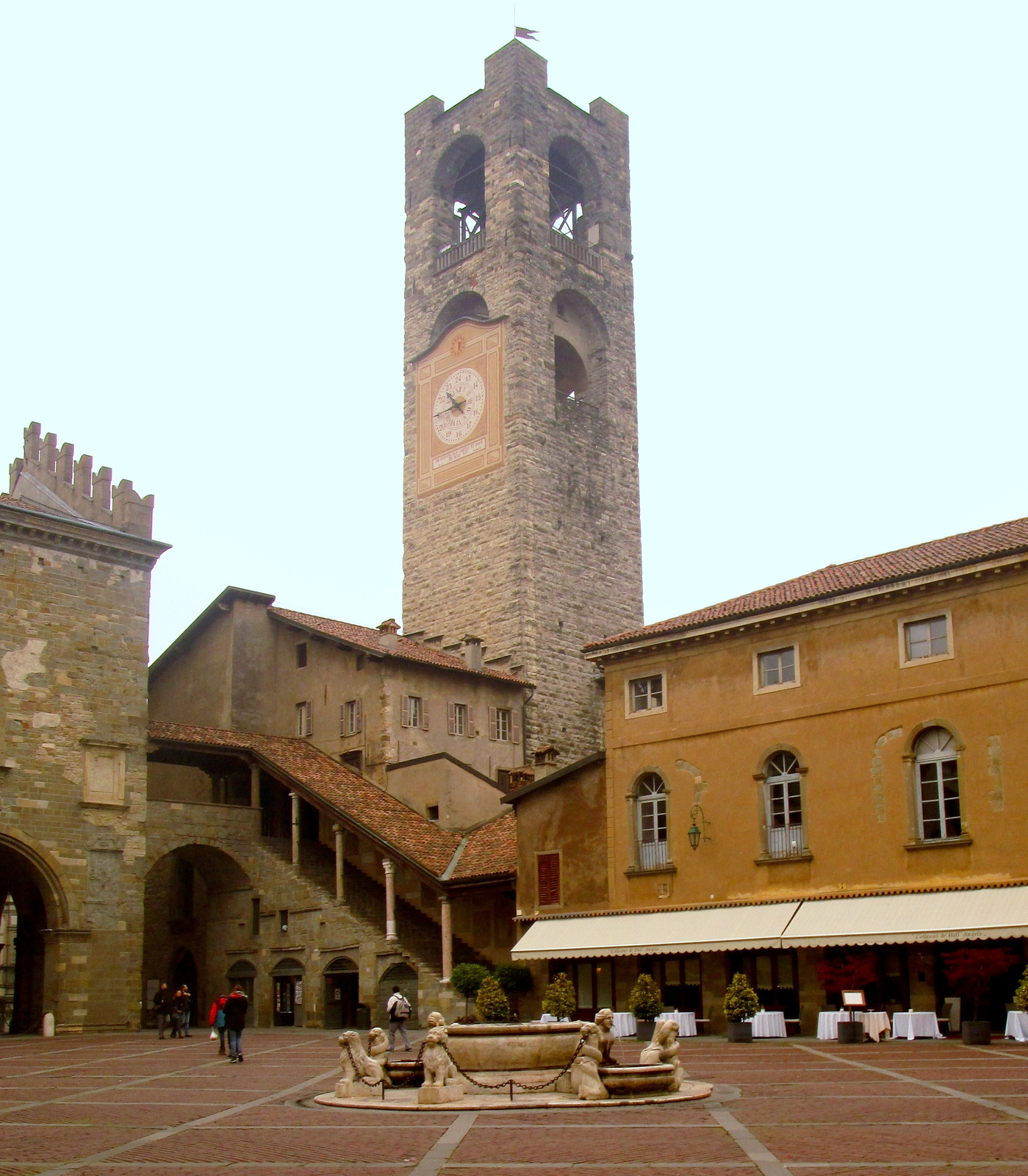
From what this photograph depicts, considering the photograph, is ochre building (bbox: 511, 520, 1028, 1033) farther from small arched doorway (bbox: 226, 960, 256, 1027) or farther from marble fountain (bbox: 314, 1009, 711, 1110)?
marble fountain (bbox: 314, 1009, 711, 1110)

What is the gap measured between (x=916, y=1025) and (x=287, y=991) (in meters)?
17.0

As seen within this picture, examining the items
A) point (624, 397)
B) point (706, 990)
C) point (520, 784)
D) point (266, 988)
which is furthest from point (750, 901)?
point (624, 397)

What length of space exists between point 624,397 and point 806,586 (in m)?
23.9

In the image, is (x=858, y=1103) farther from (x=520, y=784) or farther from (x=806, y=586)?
(x=520, y=784)

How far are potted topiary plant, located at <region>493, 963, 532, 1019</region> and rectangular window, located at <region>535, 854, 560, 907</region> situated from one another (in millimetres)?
1397

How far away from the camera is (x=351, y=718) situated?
4028cm

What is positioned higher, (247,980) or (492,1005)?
(247,980)

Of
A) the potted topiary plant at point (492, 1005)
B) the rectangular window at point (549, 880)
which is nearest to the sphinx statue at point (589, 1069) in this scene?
the potted topiary plant at point (492, 1005)

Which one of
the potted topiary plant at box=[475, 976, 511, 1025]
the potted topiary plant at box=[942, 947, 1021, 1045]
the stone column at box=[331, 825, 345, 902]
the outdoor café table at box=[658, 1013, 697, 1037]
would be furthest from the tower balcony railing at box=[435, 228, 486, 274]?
the potted topiary plant at box=[942, 947, 1021, 1045]

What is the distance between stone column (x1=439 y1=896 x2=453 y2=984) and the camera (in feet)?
104

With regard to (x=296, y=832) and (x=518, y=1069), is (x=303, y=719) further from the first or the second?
(x=518, y=1069)

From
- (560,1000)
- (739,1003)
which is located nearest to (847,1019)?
(739,1003)

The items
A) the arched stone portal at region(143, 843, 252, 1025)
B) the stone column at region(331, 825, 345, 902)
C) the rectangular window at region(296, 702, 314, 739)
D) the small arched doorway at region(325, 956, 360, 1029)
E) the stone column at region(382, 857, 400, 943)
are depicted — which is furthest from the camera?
the rectangular window at region(296, 702, 314, 739)

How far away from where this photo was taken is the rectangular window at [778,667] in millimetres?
27516
